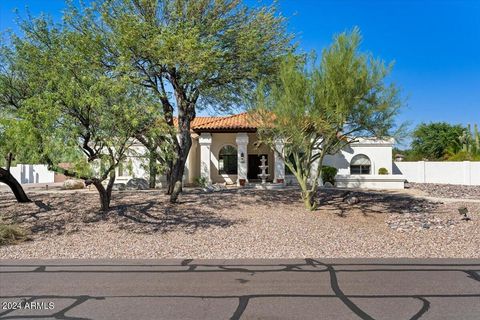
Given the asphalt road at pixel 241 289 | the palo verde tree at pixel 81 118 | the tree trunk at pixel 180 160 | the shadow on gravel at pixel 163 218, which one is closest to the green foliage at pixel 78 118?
the palo verde tree at pixel 81 118

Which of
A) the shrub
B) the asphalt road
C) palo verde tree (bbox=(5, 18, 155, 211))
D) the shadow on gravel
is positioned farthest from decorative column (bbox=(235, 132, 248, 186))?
the asphalt road

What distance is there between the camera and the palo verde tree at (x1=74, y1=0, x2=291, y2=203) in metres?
14.2

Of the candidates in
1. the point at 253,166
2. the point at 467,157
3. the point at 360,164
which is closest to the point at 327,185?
the point at 360,164

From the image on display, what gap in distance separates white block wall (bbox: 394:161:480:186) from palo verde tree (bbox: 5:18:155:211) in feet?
85.0

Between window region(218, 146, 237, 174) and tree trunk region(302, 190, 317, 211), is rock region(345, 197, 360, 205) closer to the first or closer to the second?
tree trunk region(302, 190, 317, 211)

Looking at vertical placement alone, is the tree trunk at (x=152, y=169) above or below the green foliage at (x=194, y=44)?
below

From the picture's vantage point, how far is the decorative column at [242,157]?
85.2 ft

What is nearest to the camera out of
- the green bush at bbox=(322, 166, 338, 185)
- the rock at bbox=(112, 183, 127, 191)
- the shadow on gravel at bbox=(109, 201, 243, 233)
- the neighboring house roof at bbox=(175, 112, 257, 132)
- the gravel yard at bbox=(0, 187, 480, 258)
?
the gravel yard at bbox=(0, 187, 480, 258)

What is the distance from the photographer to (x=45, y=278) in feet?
25.1

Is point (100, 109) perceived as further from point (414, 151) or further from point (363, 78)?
point (414, 151)

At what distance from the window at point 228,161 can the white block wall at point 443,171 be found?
1378 centimetres

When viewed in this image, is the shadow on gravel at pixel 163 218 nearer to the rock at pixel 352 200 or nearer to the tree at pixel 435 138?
the rock at pixel 352 200

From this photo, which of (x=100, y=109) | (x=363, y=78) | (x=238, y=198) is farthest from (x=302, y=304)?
(x=238, y=198)

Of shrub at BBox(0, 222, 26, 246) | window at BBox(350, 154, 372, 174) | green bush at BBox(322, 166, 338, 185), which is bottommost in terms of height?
shrub at BBox(0, 222, 26, 246)
